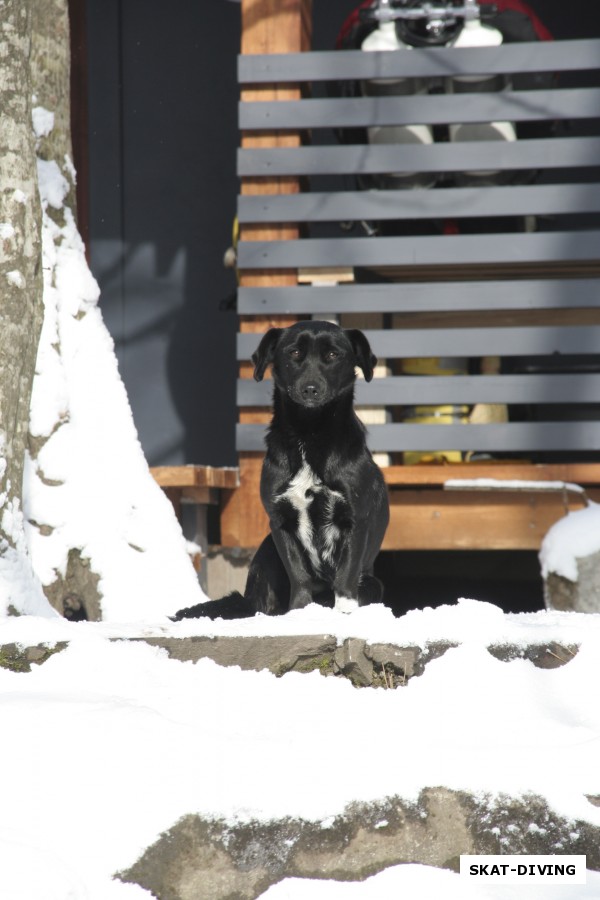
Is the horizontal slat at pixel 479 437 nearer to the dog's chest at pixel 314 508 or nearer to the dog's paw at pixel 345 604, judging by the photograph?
the dog's chest at pixel 314 508

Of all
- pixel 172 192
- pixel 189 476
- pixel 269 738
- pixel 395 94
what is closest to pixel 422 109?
pixel 395 94

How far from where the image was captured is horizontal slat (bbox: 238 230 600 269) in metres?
5.55

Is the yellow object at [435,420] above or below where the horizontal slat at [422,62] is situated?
below

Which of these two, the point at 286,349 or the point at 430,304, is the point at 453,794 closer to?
the point at 286,349

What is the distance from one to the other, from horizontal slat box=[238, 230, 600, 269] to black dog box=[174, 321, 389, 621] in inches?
78.2

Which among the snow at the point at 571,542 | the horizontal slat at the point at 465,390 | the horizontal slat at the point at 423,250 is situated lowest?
the snow at the point at 571,542

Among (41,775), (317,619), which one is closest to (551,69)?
(317,619)

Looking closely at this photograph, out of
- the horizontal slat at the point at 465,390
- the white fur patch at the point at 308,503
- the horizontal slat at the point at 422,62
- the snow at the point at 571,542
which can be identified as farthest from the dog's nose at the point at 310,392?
the horizontal slat at the point at 422,62

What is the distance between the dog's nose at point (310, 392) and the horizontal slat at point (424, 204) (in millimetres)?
2332

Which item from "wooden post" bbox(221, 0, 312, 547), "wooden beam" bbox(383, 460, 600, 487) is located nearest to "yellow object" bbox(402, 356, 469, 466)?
"wooden beam" bbox(383, 460, 600, 487)

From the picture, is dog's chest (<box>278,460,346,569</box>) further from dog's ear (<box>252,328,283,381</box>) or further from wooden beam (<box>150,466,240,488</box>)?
wooden beam (<box>150,466,240,488</box>)

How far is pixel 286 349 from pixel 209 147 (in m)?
4.43

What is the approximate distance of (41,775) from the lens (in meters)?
2.05

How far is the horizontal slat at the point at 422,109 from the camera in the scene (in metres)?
5.61
